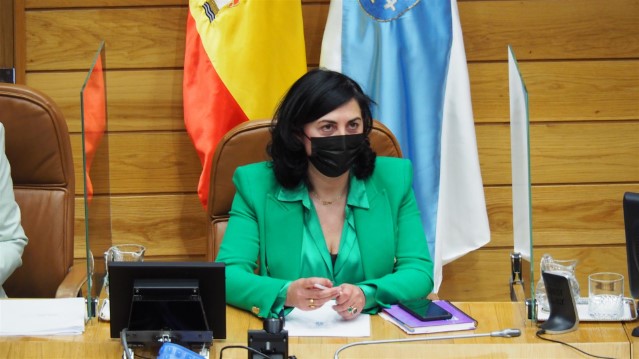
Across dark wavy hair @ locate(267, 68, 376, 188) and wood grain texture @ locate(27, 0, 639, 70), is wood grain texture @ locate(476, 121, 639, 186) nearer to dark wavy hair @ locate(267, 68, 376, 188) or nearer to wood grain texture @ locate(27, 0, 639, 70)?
wood grain texture @ locate(27, 0, 639, 70)

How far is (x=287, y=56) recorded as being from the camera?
3.35m

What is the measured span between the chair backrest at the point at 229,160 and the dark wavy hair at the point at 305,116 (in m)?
0.13

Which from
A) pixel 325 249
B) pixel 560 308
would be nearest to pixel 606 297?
pixel 560 308

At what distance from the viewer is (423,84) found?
335 cm

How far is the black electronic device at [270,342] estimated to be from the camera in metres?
1.84

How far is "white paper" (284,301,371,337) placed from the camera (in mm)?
2094

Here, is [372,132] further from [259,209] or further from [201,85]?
[201,85]

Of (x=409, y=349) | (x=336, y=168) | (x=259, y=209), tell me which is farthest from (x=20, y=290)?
(x=409, y=349)

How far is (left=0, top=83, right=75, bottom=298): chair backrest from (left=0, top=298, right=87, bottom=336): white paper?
0.57m

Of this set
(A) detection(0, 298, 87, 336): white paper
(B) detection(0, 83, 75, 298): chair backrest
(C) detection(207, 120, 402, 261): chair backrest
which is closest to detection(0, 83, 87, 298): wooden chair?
(B) detection(0, 83, 75, 298): chair backrest

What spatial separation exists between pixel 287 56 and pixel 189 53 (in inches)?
13.5

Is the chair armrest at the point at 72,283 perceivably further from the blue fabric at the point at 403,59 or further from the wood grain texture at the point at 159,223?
the blue fabric at the point at 403,59

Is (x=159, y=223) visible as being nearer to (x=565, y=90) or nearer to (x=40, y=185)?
(x=40, y=185)

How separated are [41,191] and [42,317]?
75 cm
